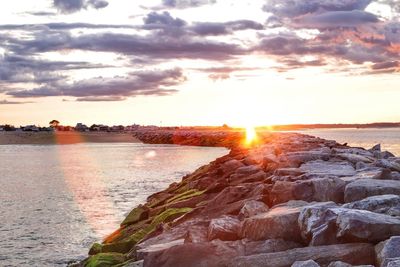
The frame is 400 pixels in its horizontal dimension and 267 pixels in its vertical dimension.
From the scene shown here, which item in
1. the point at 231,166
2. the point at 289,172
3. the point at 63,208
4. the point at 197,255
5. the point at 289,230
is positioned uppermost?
the point at 289,172

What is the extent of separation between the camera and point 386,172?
10.4 metres

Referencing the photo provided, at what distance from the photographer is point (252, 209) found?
9203 millimetres

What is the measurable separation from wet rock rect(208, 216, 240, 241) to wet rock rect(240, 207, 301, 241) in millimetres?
161

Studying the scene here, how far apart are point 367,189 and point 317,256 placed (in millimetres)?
2551

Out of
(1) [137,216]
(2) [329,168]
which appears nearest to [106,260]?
(1) [137,216]

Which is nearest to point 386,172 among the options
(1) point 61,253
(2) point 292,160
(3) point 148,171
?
(2) point 292,160

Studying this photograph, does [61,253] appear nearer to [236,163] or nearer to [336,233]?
[236,163]

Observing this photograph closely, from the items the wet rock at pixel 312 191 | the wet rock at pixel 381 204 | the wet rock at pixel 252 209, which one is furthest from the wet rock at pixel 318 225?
the wet rock at pixel 312 191

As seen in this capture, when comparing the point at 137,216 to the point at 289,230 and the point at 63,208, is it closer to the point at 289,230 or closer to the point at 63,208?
the point at 63,208

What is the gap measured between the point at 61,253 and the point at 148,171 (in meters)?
23.8

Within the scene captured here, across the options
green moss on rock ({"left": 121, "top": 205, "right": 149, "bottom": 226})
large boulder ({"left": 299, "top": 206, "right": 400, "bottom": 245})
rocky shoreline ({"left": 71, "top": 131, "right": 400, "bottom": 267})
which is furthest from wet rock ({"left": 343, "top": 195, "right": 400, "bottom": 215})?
green moss on rock ({"left": 121, "top": 205, "right": 149, "bottom": 226})

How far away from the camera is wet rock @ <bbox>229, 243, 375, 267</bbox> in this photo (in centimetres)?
700

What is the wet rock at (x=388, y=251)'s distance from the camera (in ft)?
21.0

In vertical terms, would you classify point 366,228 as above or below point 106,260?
above
